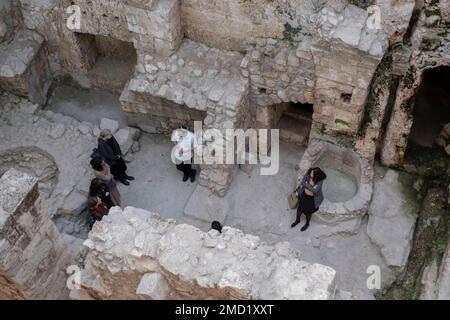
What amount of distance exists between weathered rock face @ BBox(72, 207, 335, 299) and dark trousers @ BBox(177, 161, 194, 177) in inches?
90.6

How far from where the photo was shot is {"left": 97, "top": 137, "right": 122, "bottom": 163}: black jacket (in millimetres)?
9109

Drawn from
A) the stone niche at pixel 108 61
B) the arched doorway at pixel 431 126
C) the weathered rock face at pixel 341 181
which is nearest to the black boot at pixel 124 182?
the stone niche at pixel 108 61

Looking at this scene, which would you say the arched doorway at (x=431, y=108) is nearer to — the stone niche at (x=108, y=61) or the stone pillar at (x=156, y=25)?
the stone pillar at (x=156, y=25)

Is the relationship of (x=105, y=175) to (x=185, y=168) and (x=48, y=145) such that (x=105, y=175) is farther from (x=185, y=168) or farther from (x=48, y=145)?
(x=48, y=145)

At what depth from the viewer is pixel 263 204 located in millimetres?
9328

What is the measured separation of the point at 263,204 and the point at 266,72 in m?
1.83

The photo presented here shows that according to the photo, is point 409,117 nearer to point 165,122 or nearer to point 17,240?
point 165,122

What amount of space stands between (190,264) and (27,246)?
1.84m

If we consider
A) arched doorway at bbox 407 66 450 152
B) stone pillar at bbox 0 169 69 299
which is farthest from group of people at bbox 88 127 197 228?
arched doorway at bbox 407 66 450 152

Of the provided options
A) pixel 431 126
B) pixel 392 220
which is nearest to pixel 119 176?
pixel 392 220

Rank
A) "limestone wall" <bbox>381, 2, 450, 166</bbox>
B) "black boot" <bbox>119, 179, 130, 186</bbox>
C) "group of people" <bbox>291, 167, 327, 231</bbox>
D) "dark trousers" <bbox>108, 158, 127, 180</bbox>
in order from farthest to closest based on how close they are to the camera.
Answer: "black boot" <bbox>119, 179, 130, 186</bbox>, "dark trousers" <bbox>108, 158, 127, 180</bbox>, "group of people" <bbox>291, 167, 327, 231</bbox>, "limestone wall" <bbox>381, 2, 450, 166</bbox>

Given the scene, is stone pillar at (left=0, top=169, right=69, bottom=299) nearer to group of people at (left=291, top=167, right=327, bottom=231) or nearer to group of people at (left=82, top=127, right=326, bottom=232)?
group of people at (left=82, top=127, right=326, bottom=232)

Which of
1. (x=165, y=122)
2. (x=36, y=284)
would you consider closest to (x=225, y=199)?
(x=165, y=122)

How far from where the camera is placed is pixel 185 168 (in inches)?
372
